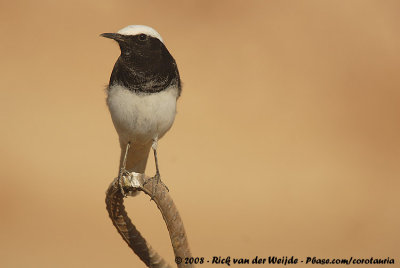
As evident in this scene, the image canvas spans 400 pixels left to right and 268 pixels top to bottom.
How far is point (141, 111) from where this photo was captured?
422 cm

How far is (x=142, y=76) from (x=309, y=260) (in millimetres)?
3803

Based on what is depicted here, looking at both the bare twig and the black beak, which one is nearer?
the bare twig

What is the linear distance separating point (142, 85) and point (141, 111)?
188mm

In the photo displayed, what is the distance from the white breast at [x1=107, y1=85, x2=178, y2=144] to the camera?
4.21 m

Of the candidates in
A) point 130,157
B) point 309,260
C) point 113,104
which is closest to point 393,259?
point 309,260

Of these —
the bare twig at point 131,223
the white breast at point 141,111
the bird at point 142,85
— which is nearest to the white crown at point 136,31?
the bird at point 142,85

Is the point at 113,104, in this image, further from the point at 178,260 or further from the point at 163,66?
the point at 178,260

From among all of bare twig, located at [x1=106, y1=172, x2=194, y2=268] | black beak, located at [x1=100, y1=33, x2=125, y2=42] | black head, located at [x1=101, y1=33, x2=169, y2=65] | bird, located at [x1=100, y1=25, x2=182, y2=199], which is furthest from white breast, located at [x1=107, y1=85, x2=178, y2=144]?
bare twig, located at [x1=106, y1=172, x2=194, y2=268]

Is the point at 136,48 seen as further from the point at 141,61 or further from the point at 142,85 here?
the point at 142,85

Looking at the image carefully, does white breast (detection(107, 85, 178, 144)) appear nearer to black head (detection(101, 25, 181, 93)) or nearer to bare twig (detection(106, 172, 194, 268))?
black head (detection(101, 25, 181, 93))

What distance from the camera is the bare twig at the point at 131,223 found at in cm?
325

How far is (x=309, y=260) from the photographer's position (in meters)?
7.00

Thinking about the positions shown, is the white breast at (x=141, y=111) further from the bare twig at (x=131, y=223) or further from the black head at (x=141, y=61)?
the bare twig at (x=131, y=223)

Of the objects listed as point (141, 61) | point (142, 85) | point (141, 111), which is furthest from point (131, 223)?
point (141, 61)
